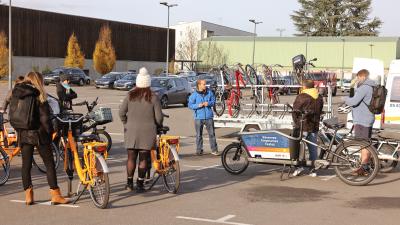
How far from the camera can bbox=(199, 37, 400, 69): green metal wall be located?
9044cm

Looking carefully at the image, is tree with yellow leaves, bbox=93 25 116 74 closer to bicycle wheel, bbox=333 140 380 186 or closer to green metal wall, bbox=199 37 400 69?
green metal wall, bbox=199 37 400 69

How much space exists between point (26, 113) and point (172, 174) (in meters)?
2.27

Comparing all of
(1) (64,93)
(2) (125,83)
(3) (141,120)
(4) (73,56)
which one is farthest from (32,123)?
(4) (73,56)

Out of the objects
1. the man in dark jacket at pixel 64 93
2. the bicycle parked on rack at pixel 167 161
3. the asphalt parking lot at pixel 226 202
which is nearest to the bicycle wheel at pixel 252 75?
the man in dark jacket at pixel 64 93

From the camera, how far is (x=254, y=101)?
1688 cm

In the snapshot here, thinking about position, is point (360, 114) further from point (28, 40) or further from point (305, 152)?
point (28, 40)

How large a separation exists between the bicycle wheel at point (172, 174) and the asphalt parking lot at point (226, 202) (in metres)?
0.13

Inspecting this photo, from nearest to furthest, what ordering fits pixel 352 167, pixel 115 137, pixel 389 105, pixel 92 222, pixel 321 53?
1. pixel 92 222
2. pixel 352 167
3. pixel 389 105
4. pixel 115 137
5. pixel 321 53

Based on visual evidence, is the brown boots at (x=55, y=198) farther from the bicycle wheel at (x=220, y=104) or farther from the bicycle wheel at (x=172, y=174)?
the bicycle wheel at (x=220, y=104)

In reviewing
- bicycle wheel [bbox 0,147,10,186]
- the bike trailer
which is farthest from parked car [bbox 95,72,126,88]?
bicycle wheel [bbox 0,147,10,186]

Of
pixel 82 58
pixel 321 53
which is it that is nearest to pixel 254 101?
pixel 82 58

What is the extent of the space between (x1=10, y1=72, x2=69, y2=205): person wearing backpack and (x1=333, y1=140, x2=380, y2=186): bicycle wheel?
439 cm

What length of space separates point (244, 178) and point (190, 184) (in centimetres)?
114

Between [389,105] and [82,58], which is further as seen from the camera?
[82,58]
